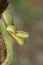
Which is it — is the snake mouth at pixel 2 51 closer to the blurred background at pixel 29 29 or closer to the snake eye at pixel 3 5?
the snake eye at pixel 3 5

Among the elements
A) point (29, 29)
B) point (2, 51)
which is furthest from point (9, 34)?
point (29, 29)

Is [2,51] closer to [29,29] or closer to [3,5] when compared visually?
[3,5]

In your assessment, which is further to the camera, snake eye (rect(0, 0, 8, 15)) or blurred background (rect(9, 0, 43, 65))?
blurred background (rect(9, 0, 43, 65))

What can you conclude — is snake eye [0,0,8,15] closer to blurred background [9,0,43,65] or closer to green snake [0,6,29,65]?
green snake [0,6,29,65]

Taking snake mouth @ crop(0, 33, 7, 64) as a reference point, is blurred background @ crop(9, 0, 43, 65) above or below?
below

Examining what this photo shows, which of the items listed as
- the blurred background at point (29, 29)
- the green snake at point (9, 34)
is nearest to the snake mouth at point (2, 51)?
the green snake at point (9, 34)

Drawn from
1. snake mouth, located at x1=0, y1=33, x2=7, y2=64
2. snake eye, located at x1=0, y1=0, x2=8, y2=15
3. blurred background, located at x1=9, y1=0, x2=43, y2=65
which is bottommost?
blurred background, located at x1=9, y1=0, x2=43, y2=65

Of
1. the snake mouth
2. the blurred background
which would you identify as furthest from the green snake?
the blurred background
